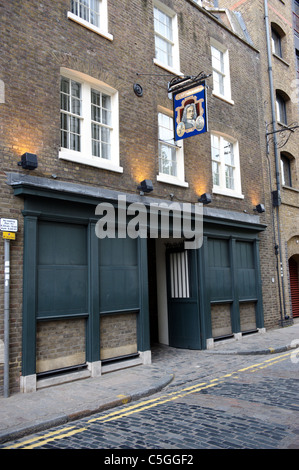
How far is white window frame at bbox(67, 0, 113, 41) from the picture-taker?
876cm

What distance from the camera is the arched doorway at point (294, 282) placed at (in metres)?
17.1

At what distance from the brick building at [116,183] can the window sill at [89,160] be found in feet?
0.10

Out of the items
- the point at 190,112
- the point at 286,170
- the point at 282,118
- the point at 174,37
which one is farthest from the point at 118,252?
the point at 282,118

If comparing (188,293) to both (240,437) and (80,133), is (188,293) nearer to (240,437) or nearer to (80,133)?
(80,133)

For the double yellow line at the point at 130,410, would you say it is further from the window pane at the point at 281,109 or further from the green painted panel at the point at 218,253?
the window pane at the point at 281,109

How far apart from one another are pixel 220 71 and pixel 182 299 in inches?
312

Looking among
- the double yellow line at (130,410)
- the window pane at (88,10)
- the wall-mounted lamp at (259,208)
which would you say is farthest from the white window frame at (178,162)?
the double yellow line at (130,410)

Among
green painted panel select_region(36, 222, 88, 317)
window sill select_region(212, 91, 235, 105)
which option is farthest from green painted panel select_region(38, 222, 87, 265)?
window sill select_region(212, 91, 235, 105)

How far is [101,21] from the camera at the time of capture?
380 inches

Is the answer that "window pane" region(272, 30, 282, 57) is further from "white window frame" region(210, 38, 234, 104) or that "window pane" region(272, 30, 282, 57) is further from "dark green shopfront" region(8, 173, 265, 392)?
"dark green shopfront" region(8, 173, 265, 392)

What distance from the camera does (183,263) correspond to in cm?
1176

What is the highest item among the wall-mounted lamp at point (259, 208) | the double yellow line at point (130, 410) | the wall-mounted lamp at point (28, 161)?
A: the wall-mounted lamp at point (259, 208)

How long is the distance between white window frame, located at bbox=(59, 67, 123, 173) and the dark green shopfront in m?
0.64
